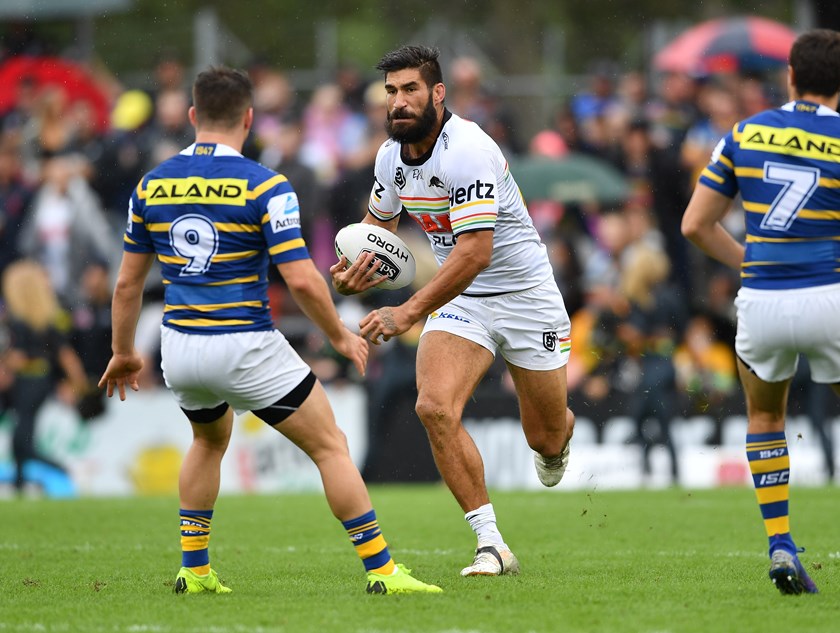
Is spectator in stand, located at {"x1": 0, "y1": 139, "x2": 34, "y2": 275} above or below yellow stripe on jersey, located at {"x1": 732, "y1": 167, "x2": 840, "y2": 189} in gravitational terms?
below

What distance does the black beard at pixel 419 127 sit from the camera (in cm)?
764

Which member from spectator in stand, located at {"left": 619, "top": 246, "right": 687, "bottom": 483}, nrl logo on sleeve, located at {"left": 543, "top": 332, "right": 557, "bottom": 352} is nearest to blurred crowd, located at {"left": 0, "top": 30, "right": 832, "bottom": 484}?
spectator in stand, located at {"left": 619, "top": 246, "right": 687, "bottom": 483}

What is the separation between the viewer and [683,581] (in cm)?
729

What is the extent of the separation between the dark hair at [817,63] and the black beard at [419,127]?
6.69ft

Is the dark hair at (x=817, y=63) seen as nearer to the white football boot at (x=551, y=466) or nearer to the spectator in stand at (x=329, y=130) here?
the white football boot at (x=551, y=466)

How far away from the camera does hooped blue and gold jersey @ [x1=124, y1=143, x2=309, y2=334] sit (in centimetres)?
642

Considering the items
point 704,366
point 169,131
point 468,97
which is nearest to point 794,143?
point 704,366

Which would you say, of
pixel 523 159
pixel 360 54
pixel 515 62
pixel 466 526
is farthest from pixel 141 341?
pixel 360 54

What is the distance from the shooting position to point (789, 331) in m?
6.33

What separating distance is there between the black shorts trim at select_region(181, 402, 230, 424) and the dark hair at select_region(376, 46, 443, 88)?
210cm

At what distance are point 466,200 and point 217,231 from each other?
5.35 feet

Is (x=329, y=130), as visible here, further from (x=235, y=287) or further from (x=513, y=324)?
(x=235, y=287)

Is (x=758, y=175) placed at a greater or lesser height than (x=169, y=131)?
lesser

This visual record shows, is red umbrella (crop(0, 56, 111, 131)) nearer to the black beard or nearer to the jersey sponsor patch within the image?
the black beard
